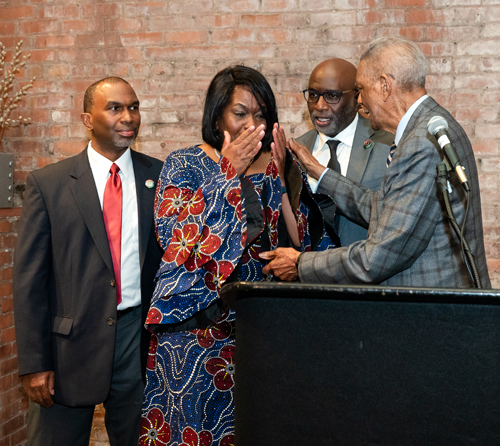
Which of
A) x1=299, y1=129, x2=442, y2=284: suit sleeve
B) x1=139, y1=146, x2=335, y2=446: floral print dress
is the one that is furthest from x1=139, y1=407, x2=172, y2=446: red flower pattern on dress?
x1=299, y1=129, x2=442, y2=284: suit sleeve

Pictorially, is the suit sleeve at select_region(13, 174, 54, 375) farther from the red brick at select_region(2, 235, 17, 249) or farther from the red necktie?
the red brick at select_region(2, 235, 17, 249)

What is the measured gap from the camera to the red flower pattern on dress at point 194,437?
161 centimetres

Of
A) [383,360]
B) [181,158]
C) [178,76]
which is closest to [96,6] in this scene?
[178,76]

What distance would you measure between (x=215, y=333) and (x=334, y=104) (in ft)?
4.08

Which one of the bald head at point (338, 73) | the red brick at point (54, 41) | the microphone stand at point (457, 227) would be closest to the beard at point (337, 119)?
the bald head at point (338, 73)

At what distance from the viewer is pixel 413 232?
1455mm

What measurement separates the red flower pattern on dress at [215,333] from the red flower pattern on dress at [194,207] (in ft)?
1.12

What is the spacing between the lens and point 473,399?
879 millimetres

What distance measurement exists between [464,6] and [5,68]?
2.56 m

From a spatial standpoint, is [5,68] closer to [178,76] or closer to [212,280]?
[178,76]

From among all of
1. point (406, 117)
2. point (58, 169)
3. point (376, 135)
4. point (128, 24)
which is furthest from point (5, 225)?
point (406, 117)

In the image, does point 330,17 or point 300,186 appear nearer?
point 300,186

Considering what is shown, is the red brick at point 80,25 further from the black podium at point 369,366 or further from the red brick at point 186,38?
the black podium at point 369,366

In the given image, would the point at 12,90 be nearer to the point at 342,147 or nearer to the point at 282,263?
the point at 342,147
